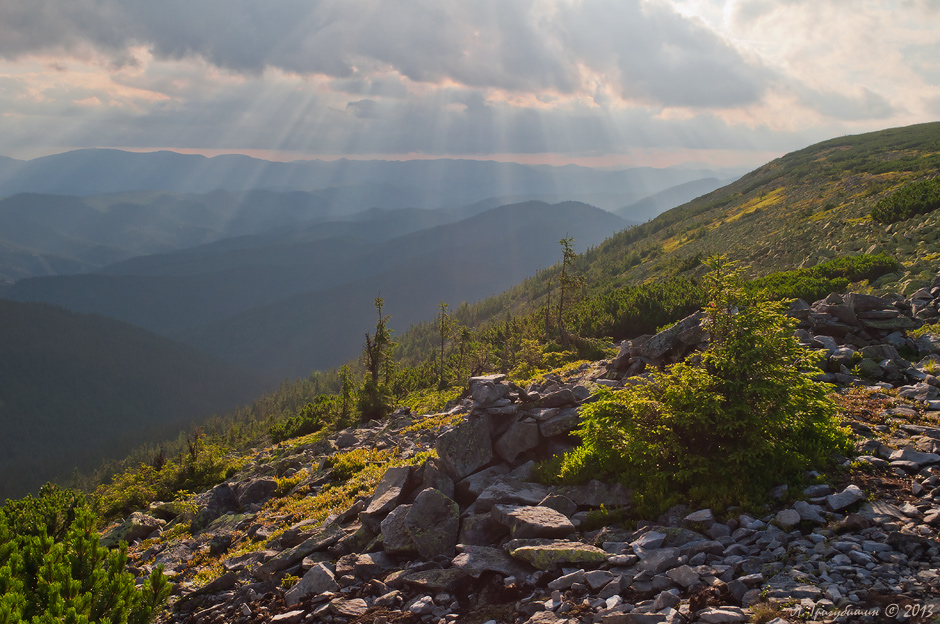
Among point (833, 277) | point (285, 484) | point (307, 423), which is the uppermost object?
point (833, 277)

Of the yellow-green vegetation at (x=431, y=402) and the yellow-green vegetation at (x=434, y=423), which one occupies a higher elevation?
the yellow-green vegetation at (x=434, y=423)

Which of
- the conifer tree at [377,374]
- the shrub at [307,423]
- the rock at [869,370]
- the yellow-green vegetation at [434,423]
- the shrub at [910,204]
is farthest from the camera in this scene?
the shrub at [307,423]

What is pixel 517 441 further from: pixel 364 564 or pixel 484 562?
pixel 364 564

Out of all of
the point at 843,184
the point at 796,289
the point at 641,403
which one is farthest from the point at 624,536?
the point at 843,184

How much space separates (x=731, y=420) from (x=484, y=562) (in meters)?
5.83

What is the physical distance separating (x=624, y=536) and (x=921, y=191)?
4164cm

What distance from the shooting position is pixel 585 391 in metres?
15.1

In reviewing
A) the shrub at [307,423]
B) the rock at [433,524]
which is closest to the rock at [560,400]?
the rock at [433,524]

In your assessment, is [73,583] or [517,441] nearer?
[73,583]

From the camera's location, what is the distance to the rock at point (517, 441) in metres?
13.6

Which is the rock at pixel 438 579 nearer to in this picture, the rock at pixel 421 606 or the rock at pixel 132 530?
→ the rock at pixel 421 606

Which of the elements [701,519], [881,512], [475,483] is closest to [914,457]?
[881,512]

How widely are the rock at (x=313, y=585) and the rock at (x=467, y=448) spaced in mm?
4070

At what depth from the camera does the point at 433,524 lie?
11.1 meters
